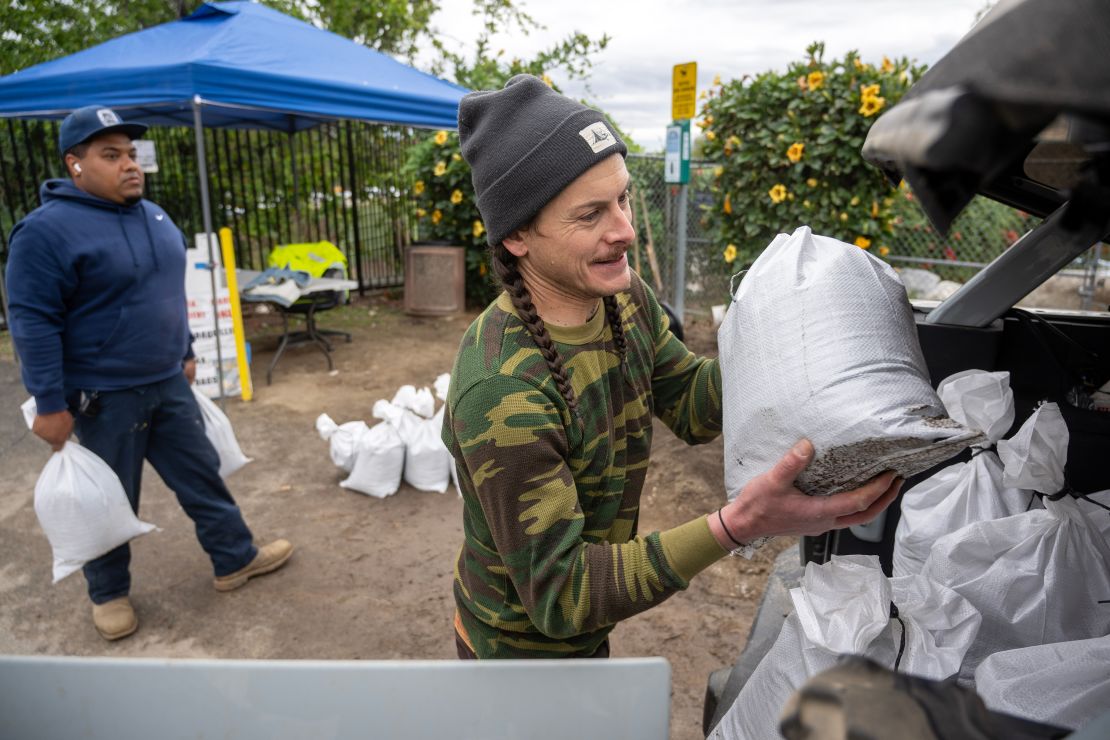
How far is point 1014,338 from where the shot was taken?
190 cm

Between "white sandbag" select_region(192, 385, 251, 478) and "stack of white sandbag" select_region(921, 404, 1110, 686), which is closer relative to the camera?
"stack of white sandbag" select_region(921, 404, 1110, 686)

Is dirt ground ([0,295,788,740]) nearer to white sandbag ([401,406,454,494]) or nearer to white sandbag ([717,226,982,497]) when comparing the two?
white sandbag ([401,406,454,494])

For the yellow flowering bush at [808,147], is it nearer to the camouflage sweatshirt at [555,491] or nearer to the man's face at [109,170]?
the man's face at [109,170]

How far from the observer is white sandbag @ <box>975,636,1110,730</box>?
1.03 meters

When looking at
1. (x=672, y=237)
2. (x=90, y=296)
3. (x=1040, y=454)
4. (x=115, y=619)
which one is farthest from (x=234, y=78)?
(x=1040, y=454)

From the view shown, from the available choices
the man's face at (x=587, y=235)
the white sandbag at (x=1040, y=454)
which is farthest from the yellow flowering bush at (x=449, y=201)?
the white sandbag at (x=1040, y=454)

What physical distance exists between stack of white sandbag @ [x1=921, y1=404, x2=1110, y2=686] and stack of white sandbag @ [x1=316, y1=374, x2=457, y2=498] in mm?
3493

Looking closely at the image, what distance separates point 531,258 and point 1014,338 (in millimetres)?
1269

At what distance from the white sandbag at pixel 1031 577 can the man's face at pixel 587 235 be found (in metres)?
0.82

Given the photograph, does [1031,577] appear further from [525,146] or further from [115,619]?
[115,619]

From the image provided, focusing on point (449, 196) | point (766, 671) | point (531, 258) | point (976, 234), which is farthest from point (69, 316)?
point (976, 234)

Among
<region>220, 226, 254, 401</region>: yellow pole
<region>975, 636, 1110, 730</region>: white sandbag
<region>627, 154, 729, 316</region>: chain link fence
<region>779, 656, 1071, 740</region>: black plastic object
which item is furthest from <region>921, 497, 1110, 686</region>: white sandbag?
<region>627, 154, 729, 316</region>: chain link fence

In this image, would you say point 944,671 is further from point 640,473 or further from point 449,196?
point 449,196

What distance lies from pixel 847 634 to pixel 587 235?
77 cm
